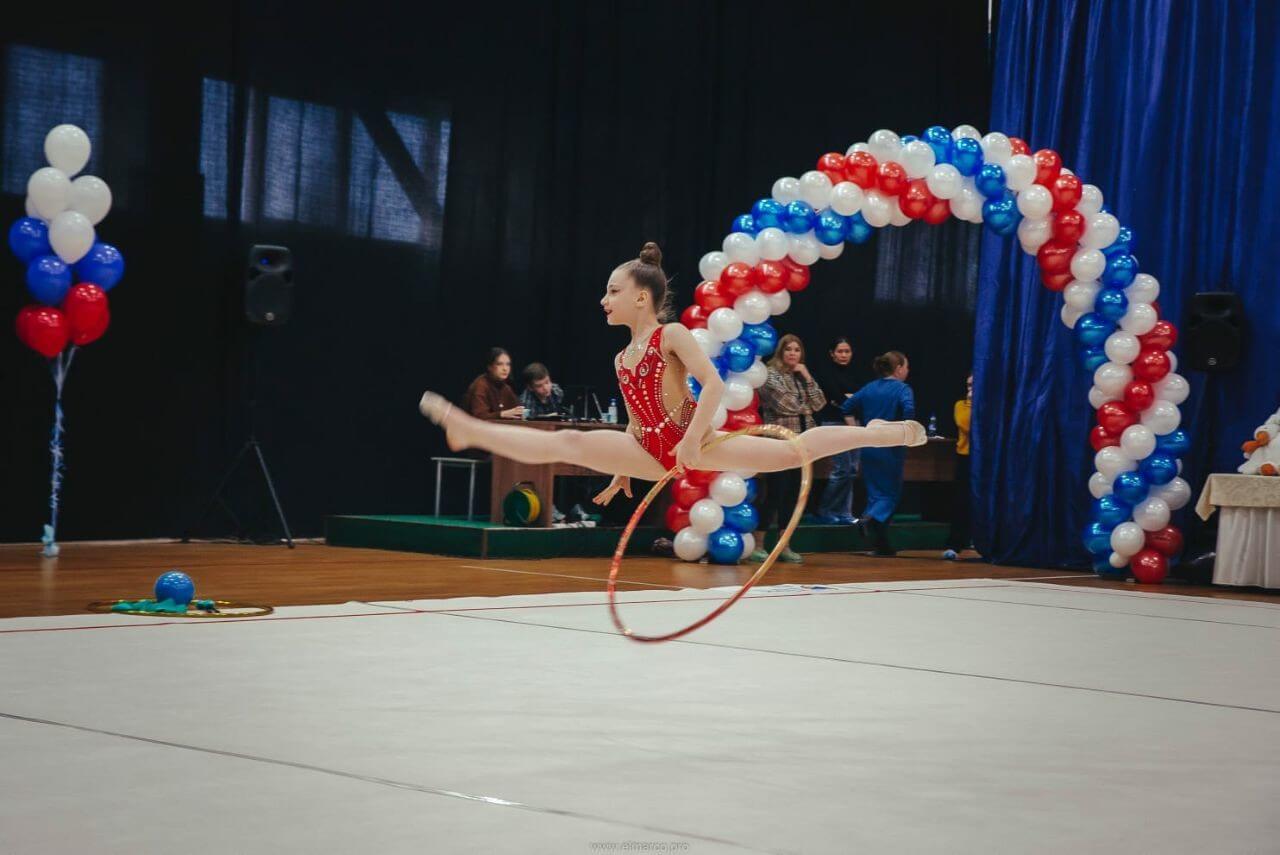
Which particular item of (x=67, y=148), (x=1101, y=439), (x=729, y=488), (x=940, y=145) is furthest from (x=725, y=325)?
(x=67, y=148)

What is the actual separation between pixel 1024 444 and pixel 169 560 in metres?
6.19

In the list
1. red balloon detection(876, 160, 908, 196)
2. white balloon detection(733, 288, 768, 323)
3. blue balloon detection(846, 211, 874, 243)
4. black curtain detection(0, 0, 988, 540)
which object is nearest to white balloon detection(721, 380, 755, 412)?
white balloon detection(733, 288, 768, 323)

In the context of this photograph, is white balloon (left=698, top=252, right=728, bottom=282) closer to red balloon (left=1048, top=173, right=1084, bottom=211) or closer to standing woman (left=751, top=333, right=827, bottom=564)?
standing woman (left=751, top=333, right=827, bottom=564)

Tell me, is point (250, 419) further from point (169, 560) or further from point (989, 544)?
point (989, 544)

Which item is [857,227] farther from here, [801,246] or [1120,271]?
[1120,271]

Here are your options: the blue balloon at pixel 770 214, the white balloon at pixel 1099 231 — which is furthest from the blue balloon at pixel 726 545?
the white balloon at pixel 1099 231

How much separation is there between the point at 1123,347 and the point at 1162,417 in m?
0.51

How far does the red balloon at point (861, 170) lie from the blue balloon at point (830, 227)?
0.28m

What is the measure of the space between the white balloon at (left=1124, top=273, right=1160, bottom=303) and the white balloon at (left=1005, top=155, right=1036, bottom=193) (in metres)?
0.95

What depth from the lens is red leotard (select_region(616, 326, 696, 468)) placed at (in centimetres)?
518

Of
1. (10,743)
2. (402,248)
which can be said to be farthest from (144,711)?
(402,248)

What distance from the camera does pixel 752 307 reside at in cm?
918

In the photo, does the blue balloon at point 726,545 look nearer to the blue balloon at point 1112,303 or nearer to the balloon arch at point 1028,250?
the balloon arch at point 1028,250

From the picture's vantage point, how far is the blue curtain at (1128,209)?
9.88 meters
